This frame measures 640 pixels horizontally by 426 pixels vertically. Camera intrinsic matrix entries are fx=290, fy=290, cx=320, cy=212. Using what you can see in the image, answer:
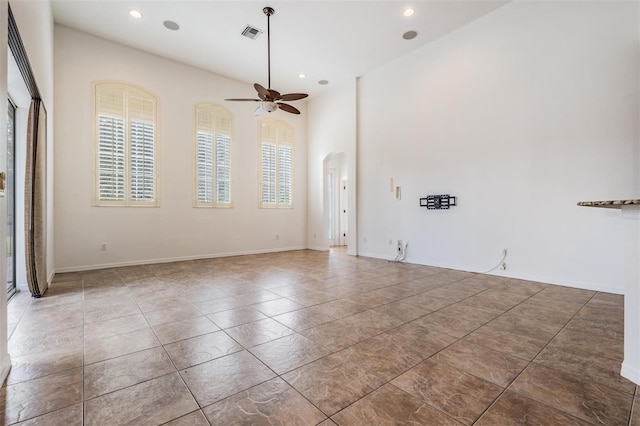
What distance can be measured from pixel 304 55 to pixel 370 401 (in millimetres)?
6287

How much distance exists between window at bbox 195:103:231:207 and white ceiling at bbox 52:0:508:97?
1074mm

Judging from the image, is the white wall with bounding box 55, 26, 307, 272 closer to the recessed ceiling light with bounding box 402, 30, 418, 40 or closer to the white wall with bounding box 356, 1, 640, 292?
the white wall with bounding box 356, 1, 640, 292

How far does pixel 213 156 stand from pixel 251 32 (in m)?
2.84

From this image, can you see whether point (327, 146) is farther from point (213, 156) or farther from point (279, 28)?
point (279, 28)

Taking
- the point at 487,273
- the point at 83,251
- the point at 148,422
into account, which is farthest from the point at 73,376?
the point at 487,273

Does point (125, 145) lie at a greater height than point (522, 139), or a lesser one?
greater

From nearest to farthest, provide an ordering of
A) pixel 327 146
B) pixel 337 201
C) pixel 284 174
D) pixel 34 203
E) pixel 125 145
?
1. pixel 34 203
2. pixel 125 145
3. pixel 327 146
4. pixel 284 174
5. pixel 337 201

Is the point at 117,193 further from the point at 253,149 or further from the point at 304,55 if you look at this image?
the point at 304,55

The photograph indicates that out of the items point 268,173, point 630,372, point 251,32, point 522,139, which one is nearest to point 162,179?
point 268,173

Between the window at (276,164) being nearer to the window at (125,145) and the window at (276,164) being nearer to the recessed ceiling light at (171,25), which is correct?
the window at (125,145)

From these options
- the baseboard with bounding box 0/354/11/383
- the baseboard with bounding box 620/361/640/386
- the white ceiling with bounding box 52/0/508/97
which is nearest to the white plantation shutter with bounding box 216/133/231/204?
the white ceiling with bounding box 52/0/508/97

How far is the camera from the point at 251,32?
206 inches

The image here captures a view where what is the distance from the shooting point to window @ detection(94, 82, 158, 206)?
549cm

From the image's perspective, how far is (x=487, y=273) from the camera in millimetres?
4887
